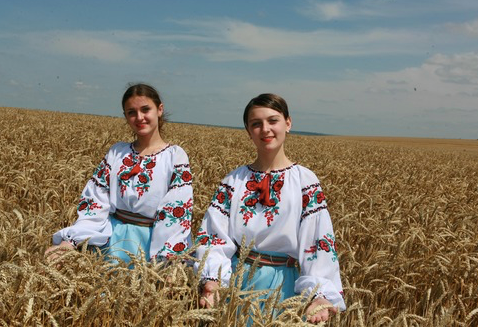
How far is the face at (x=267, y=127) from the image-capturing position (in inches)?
103

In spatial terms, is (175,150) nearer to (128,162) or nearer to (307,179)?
(128,162)

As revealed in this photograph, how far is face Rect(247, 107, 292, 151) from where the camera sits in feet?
8.62

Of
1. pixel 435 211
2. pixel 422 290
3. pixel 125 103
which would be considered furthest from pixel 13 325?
pixel 435 211

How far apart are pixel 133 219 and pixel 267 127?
127 centimetres

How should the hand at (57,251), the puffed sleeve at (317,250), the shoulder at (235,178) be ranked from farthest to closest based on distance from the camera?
the shoulder at (235,178) < the puffed sleeve at (317,250) < the hand at (57,251)

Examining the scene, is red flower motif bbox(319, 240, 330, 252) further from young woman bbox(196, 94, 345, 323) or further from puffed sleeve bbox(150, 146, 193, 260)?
puffed sleeve bbox(150, 146, 193, 260)

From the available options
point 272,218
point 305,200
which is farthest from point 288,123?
point 272,218

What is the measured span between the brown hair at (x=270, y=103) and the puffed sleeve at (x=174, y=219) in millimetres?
762

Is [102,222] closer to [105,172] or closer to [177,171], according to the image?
[105,172]

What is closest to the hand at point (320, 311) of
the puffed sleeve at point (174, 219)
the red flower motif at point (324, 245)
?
the red flower motif at point (324, 245)

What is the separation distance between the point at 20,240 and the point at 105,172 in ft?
3.34

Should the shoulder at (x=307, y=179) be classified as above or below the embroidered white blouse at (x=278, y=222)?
above

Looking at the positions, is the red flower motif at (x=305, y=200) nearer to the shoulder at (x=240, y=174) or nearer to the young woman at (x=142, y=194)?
the shoulder at (x=240, y=174)

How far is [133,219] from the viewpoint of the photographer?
324 cm
